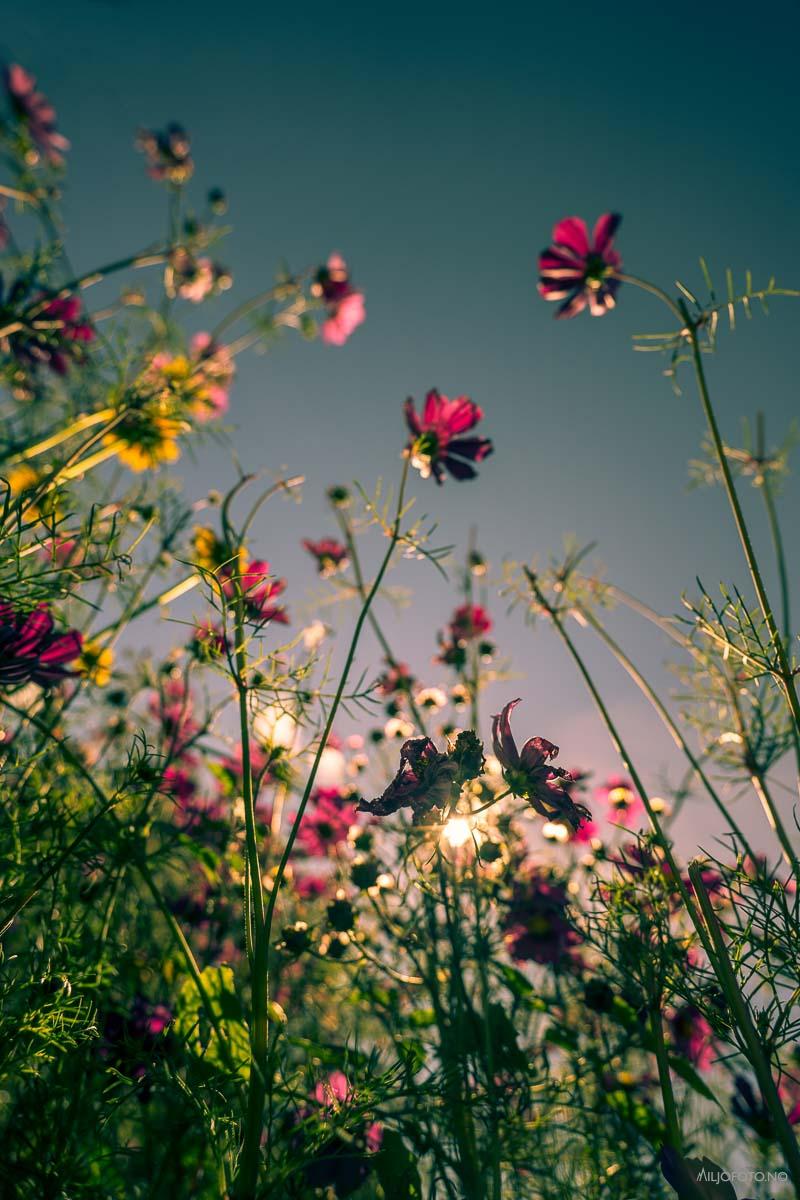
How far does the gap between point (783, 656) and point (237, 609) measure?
505 mm

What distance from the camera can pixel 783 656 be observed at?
1.88 ft

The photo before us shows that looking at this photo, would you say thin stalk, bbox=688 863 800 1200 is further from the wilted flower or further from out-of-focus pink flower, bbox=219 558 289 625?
the wilted flower

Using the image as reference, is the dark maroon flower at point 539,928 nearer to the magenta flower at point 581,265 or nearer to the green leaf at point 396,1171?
the green leaf at point 396,1171

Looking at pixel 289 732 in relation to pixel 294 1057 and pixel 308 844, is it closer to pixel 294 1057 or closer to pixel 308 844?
pixel 308 844

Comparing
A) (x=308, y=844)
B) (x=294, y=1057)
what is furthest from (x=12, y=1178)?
Result: (x=294, y=1057)

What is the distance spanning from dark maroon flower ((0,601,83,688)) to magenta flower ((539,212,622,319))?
86cm

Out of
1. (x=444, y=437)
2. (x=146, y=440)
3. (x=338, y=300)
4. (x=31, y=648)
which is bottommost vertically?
(x=31, y=648)

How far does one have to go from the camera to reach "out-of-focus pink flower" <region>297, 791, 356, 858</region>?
1.27m

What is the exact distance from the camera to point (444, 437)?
2.64 feet

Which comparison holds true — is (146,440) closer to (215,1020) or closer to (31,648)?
(31,648)

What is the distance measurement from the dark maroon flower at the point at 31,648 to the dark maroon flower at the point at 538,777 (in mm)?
421

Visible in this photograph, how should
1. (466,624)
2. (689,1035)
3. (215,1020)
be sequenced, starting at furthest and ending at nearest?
(466,624) < (689,1035) < (215,1020)

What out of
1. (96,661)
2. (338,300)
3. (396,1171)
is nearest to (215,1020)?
(396,1171)

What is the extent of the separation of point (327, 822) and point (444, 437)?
0.83 metres
